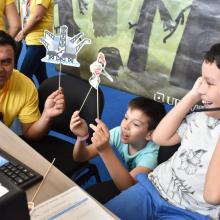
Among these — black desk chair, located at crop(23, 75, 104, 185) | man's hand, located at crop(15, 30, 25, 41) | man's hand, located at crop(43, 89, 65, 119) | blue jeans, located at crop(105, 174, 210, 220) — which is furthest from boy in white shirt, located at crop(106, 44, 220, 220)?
man's hand, located at crop(15, 30, 25, 41)

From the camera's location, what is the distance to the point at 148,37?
75.5 inches

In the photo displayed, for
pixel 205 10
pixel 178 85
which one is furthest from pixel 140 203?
pixel 205 10

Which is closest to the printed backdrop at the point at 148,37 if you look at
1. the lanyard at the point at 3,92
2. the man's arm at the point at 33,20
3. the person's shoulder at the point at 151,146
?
the man's arm at the point at 33,20

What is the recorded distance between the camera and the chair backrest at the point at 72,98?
1.55 meters

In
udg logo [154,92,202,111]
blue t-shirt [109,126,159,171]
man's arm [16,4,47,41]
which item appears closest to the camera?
blue t-shirt [109,126,159,171]

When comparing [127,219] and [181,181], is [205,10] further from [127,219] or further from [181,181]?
[127,219]

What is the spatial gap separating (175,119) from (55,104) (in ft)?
1.78

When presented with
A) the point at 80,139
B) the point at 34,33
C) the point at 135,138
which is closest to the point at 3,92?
the point at 80,139

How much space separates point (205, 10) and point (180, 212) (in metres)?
0.97

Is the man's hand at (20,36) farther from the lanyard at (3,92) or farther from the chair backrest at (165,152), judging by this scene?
the chair backrest at (165,152)

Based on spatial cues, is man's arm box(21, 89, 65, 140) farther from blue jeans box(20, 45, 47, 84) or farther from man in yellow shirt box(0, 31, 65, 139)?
blue jeans box(20, 45, 47, 84)

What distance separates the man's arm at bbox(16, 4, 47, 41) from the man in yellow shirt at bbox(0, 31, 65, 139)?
98cm

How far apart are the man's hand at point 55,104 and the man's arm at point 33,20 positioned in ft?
4.07

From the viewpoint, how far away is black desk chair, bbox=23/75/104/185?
5.06ft
